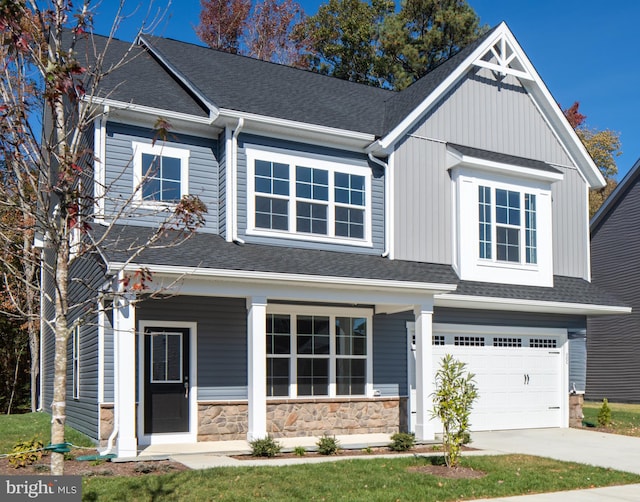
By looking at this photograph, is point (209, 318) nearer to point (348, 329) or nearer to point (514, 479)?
point (348, 329)

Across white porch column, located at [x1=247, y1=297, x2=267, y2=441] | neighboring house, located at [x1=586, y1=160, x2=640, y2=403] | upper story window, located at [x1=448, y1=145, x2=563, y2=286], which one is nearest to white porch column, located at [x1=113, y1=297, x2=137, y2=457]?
white porch column, located at [x1=247, y1=297, x2=267, y2=441]

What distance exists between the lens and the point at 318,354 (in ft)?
51.7

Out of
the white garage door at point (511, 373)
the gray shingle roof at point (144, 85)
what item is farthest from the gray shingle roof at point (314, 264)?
the gray shingle roof at point (144, 85)

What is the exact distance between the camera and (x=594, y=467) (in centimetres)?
1185

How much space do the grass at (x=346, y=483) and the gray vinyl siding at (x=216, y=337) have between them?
371 cm

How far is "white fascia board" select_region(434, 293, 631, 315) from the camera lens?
16.1m

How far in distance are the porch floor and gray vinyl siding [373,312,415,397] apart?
1.24 meters

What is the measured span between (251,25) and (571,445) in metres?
27.7

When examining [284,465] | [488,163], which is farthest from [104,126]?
[488,163]

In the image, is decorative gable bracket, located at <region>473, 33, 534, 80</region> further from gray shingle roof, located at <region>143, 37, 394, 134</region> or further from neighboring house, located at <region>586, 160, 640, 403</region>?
neighboring house, located at <region>586, 160, 640, 403</region>

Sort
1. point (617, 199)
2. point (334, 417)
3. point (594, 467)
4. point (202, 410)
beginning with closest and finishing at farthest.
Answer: point (594, 467) < point (202, 410) < point (334, 417) < point (617, 199)

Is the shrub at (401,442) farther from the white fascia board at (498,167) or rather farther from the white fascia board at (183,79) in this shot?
the white fascia board at (183,79)

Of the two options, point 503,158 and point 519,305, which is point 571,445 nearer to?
point 519,305

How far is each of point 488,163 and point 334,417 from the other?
6.63 meters
